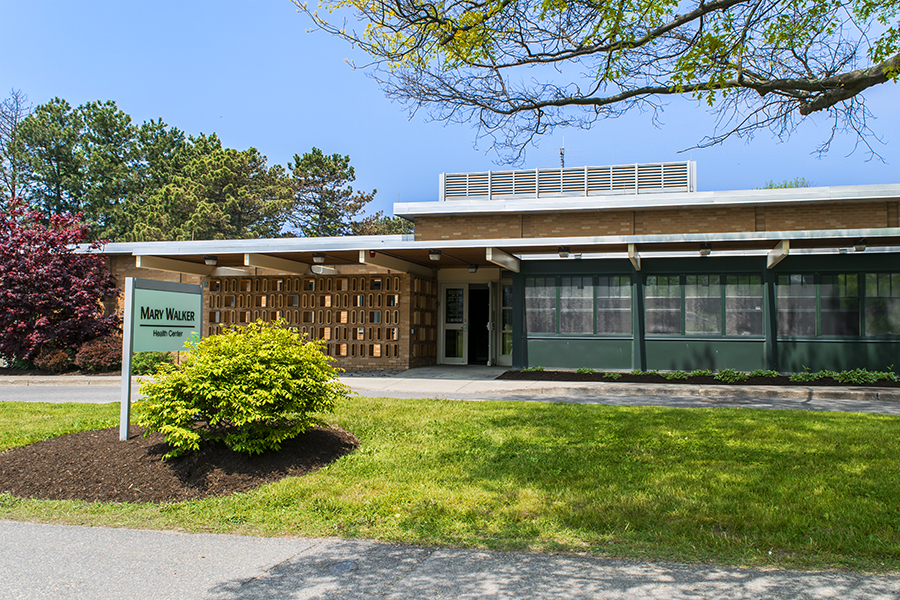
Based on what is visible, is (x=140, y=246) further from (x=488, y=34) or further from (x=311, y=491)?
(x=311, y=491)

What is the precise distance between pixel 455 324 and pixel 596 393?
7.23m

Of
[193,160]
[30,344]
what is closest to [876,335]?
[30,344]

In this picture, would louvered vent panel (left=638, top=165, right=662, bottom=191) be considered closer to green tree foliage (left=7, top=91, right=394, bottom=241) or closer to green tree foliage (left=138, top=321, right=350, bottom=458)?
green tree foliage (left=138, top=321, right=350, bottom=458)

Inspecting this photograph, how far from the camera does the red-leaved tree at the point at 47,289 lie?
17.1 m

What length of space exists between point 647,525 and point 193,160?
41322mm

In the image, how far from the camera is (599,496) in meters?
5.43

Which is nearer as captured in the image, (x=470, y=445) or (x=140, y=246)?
(x=470, y=445)

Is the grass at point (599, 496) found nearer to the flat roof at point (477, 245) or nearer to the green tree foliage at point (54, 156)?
the flat roof at point (477, 245)

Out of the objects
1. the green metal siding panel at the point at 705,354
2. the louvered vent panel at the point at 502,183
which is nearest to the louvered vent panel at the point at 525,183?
the louvered vent panel at the point at 502,183

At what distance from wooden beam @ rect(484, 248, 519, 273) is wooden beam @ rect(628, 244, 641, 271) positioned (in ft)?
8.95

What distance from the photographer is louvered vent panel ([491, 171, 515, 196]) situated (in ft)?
72.0

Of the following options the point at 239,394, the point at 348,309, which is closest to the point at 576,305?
the point at 348,309

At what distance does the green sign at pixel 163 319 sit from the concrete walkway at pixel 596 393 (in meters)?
4.82

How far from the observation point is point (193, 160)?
1614 inches
